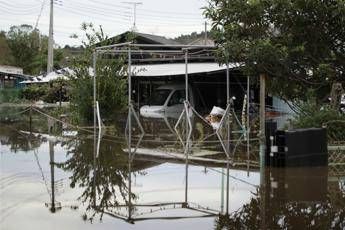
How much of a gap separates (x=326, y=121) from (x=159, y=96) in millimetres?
26402

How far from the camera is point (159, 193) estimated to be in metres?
9.97

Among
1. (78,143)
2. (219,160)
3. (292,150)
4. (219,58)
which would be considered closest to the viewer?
(219,58)

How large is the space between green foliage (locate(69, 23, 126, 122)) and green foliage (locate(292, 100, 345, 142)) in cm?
1066

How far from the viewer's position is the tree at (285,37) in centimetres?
855

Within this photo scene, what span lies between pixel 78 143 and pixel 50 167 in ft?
15.5

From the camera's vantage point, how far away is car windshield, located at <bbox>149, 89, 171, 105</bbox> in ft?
130

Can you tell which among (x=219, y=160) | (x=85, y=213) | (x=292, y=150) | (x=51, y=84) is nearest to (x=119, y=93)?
(x=219, y=160)

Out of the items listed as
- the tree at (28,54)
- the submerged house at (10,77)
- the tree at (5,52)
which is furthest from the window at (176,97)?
the tree at (5,52)

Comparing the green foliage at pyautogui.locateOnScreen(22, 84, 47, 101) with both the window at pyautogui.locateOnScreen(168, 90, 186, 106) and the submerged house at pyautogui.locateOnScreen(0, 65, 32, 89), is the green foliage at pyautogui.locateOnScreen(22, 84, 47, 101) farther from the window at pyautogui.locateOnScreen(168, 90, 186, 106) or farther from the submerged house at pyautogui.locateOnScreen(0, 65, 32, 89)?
the window at pyautogui.locateOnScreen(168, 90, 186, 106)

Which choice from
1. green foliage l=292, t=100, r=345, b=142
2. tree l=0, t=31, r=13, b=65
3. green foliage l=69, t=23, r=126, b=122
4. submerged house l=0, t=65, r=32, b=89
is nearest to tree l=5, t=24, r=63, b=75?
tree l=0, t=31, r=13, b=65

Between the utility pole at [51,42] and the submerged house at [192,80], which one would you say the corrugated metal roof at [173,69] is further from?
the utility pole at [51,42]

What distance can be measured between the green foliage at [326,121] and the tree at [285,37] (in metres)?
4.40

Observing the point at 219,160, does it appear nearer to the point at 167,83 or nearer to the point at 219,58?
the point at 219,58

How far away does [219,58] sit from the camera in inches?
400
